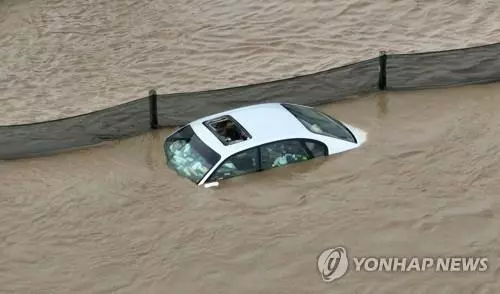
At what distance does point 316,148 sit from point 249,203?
1254 mm

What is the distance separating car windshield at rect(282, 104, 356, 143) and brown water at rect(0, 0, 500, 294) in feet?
1.08

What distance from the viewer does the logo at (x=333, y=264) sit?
392 inches

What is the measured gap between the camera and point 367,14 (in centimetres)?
1950

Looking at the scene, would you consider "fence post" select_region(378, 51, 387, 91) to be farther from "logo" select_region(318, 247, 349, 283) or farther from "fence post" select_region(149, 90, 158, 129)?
"logo" select_region(318, 247, 349, 283)

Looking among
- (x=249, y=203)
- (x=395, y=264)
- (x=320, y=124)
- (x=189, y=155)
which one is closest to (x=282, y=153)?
(x=249, y=203)

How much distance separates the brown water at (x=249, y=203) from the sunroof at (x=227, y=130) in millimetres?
567

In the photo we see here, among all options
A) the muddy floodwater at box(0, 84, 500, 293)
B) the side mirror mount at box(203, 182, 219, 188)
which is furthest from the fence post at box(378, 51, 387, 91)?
the side mirror mount at box(203, 182, 219, 188)

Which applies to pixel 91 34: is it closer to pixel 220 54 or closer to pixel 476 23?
pixel 220 54

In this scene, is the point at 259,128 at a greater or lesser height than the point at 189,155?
greater

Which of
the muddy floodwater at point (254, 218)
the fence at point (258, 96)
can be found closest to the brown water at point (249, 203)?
the muddy floodwater at point (254, 218)

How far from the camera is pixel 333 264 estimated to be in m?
10.2

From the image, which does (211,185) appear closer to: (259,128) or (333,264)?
(259,128)

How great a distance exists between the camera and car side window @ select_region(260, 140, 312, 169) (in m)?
11.4

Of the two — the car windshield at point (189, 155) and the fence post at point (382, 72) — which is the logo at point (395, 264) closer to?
the car windshield at point (189, 155)
